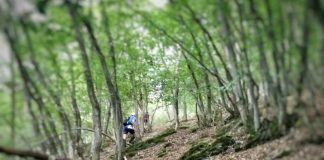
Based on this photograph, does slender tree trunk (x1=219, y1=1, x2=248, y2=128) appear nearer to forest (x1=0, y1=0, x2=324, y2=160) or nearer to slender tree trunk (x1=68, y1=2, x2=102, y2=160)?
forest (x1=0, y1=0, x2=324, y2=160)

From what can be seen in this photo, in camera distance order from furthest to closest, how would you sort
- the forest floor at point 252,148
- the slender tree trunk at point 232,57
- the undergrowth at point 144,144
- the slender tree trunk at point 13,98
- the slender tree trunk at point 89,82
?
the undergrowth at point 144,144
the slender tree trunk at point 232,57
the slender tree trunk at point 89,82
the slender tree trunk at point 13,98
the forest floor at point 252,148

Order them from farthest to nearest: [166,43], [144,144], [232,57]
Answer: [144,144] → [166,43] → [232,57]

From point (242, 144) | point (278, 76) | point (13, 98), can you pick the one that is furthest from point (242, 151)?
point (13, 98)

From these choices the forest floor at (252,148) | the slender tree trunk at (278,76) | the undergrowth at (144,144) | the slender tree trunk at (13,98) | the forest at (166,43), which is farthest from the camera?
the undergrowth at (144,144)

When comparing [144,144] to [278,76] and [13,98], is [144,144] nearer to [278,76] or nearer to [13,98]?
[13,98]

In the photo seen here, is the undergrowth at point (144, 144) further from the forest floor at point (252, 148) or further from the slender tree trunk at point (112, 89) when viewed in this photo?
the slender tree trunk at point (112, 89)

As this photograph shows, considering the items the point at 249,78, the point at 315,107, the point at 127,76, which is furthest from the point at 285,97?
the point at 127,76

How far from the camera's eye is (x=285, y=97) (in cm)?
668

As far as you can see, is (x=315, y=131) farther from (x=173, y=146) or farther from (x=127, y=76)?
(x=127, y=76)

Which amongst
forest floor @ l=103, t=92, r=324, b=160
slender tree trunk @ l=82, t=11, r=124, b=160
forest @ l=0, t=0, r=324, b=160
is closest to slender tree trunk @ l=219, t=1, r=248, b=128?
forest @ l=0, t=0, r=324, b=160

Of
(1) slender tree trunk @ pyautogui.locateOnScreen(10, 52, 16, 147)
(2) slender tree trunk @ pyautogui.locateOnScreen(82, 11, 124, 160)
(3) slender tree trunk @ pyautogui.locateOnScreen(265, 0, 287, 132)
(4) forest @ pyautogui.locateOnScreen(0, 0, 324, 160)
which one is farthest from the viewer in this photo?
(2) slender tree trunk @ pyautogui.locateOnScreen(82, 11, 124, 160)

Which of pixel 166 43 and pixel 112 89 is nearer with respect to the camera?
pixel 112 89

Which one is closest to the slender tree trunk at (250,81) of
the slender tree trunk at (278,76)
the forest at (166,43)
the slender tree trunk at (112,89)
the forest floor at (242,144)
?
the forest at (166,43)

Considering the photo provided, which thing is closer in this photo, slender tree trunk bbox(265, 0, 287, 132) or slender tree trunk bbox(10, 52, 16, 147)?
slender tree trunk bbox(265, 0, 287, 132)
